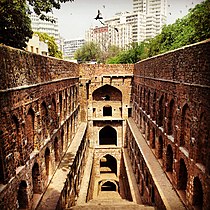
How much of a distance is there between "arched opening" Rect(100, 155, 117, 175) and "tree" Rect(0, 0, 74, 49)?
51.3ft

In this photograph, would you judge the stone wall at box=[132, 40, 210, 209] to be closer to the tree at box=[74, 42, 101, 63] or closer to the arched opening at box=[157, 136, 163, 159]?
the arched opening at box=[157, 136, 163, 159]

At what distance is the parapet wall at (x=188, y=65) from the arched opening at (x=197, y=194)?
3.18 meters

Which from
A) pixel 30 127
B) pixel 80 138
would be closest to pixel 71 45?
pixel 80 138

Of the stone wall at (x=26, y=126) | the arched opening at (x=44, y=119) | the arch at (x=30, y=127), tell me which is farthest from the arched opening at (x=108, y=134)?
the arch at (x=30, y=127)

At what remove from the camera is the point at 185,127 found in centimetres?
968

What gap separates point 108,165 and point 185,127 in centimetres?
1972

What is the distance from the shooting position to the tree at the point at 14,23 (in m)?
11.6

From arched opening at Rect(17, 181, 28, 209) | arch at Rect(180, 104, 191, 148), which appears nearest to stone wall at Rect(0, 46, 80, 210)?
arched opening at Rect(17, 181, 28, 209)

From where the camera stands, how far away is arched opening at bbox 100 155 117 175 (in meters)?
27.3

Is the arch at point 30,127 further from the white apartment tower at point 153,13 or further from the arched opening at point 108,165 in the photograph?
the white apartment tower at point 153,13

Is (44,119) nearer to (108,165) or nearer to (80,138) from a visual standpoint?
(80,138)

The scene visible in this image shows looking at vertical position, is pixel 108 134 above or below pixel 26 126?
below

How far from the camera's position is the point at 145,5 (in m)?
135

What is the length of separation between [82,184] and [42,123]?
8.36 m
